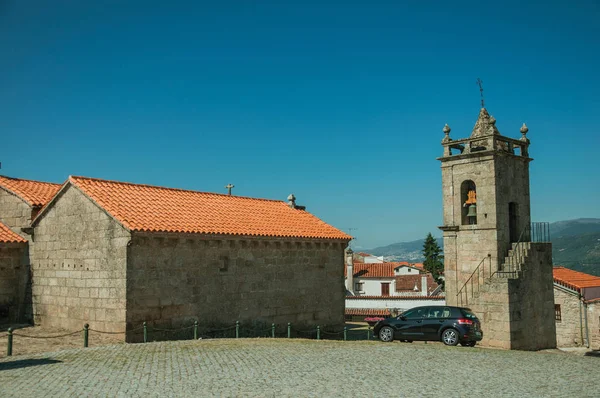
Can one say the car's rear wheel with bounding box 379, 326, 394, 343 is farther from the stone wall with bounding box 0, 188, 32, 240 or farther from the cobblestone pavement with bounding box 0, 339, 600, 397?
the stone wall with bounding box 0, 188, 32, 240

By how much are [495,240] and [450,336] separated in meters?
5.83

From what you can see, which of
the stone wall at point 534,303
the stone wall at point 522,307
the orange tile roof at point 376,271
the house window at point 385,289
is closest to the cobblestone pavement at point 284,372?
the stone wall at point 522,307

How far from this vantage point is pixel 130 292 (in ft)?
54.6

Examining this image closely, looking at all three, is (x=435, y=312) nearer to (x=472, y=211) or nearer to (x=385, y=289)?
(x=472, y=211)

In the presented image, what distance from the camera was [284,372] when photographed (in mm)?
12102

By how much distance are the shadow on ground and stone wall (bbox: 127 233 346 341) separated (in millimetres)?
3586

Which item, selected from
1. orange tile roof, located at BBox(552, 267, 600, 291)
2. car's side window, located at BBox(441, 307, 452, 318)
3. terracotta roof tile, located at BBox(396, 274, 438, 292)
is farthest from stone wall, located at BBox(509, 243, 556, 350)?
terracotta roof tile, located at BBox(396, 274, 438, 292)

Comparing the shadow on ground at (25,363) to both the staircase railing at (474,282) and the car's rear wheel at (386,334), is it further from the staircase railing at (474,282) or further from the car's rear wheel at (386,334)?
the staircase railing at (474,282)

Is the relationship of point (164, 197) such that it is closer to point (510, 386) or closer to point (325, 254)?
point (325, 254)

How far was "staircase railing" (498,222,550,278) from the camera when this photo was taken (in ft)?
73.4

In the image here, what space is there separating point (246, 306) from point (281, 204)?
25.3 feet

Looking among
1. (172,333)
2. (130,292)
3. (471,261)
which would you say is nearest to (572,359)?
(471,261)

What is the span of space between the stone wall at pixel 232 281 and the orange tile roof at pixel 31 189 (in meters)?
6.88

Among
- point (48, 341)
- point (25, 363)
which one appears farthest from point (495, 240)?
point (25, 363)
